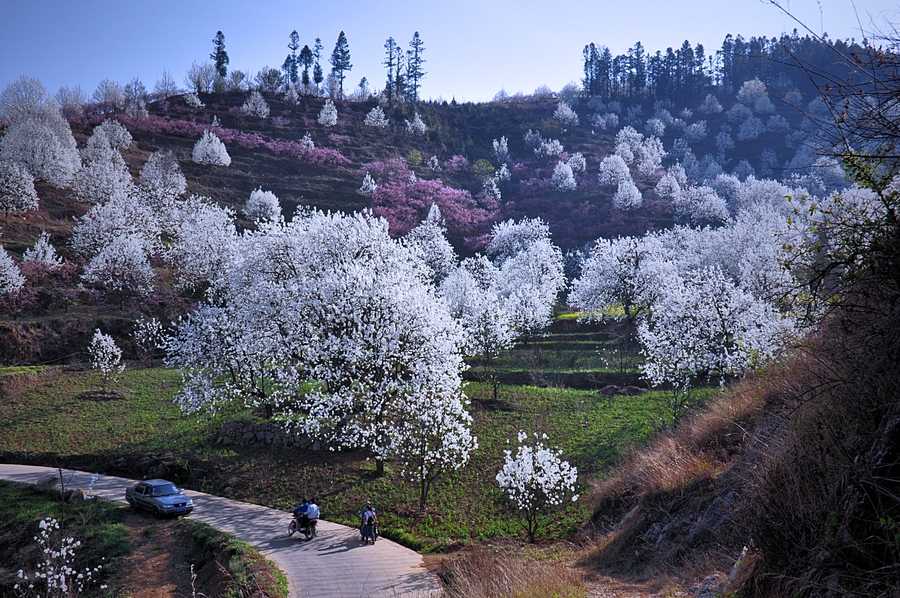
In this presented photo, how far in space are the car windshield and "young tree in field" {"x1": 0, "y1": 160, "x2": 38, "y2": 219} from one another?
5401 centimetres

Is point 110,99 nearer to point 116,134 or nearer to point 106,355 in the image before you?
point 116,134

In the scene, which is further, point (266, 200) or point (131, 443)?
point (266, 200)

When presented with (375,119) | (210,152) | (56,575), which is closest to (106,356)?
(56,575)

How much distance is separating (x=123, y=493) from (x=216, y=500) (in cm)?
458

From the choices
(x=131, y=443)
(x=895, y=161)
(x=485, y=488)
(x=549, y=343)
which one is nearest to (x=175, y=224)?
(x=131, y=443)

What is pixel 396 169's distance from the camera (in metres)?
105

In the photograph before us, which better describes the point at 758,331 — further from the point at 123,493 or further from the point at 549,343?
the point at 123,493

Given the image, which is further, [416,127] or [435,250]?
[416,127]

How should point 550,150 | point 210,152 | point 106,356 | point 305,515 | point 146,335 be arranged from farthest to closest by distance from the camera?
1. point 550,150
2. point 210,152
3. point 146,335
4. point 106,356
5. point 305,515

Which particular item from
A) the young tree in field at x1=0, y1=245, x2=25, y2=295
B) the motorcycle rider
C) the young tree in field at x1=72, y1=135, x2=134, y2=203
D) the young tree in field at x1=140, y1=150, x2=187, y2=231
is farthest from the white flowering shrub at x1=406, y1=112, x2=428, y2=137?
the motorcycle rider

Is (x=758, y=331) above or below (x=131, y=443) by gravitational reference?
above

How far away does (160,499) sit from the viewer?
20.9m

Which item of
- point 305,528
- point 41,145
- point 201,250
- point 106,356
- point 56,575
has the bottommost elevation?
point 305,528

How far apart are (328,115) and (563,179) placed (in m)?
55.1
